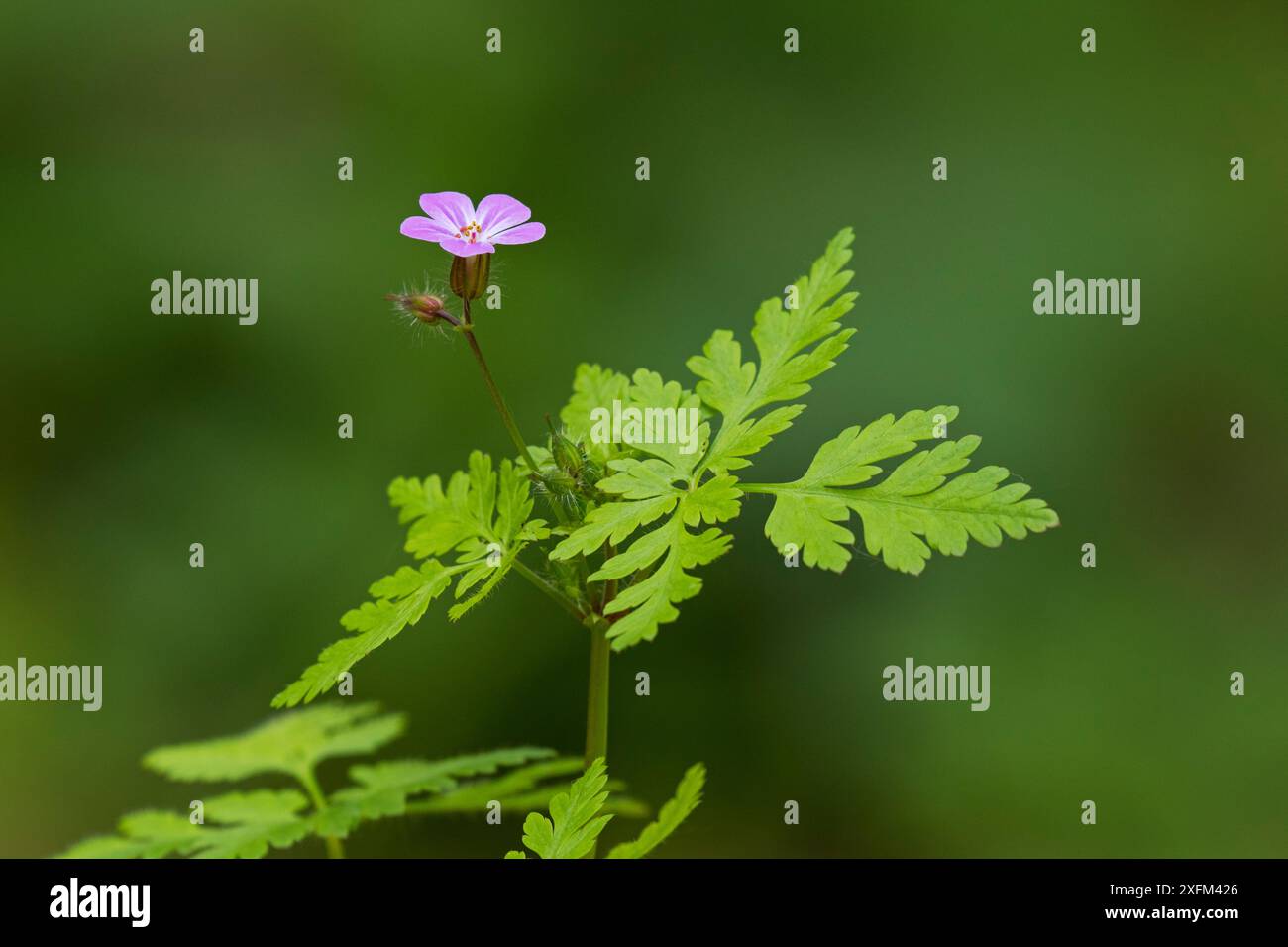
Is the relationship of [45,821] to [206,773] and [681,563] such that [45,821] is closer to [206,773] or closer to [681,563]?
[206,773]

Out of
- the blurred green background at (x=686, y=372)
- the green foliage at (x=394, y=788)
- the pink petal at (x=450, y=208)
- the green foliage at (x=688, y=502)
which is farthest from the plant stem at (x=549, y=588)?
the blurred green background at (x=686, y=372)

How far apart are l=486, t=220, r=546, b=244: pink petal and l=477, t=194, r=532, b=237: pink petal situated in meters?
0.01

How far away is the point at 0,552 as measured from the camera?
170 inches

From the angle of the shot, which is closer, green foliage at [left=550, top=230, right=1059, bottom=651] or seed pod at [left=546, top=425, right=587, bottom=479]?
green foliage at [left=550, top=230, right=1059, bottom=651]

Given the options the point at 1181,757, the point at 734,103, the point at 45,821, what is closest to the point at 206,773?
the point at 45,821

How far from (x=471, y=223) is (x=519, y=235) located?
0.11 m

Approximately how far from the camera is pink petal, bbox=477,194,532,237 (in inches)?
55.6

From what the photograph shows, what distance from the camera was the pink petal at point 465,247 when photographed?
51.4 inches

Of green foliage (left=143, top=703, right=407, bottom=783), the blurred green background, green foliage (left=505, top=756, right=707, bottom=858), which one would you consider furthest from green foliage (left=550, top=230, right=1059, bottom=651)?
the blurred green background

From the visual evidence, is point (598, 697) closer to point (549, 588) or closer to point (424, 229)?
point (549, 588)

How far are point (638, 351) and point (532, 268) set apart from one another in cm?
57

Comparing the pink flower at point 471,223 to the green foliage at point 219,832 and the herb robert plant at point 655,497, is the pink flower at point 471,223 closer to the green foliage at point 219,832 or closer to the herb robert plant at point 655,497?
the herb robert plant at point 655,497

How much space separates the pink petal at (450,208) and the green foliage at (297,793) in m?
0.69

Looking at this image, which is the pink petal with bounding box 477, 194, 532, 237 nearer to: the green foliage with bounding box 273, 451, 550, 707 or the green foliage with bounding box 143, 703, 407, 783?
the green foliage with bounding box 273, 451, 550, 707
